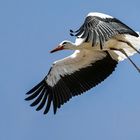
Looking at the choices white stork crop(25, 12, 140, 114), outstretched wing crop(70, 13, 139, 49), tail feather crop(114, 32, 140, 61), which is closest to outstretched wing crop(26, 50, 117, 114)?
white stork crop(25, 12, 140, 114)

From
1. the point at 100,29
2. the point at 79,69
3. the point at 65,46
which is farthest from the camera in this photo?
the point at 79,69

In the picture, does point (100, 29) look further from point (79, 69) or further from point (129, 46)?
point (79, 69)

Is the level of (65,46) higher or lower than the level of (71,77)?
higher

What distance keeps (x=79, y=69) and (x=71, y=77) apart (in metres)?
0.22

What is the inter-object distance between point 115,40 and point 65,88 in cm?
141

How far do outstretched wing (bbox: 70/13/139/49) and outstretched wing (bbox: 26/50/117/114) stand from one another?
5.08 feet

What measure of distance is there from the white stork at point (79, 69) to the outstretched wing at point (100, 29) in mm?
842

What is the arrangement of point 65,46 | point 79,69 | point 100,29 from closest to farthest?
point 100,29 → point 65,46 → point 79,69

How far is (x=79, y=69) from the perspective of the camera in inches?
743

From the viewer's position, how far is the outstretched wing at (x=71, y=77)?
1850 cm

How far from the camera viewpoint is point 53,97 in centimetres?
1858

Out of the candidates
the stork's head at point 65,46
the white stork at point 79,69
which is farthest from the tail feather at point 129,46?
the stork's head at point 65,46

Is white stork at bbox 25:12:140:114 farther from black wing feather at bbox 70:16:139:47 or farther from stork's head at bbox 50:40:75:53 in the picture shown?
black wing feather at bbox 70:16:139:47

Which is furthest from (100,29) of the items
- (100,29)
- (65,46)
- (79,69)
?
(79,69)
